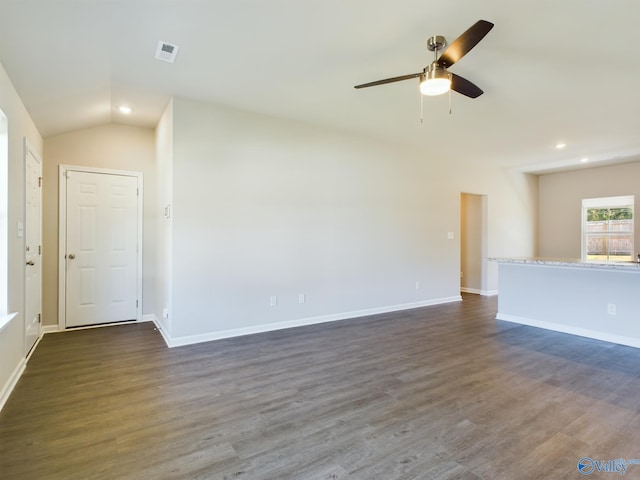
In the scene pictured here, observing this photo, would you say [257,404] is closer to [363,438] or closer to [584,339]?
[363,438]

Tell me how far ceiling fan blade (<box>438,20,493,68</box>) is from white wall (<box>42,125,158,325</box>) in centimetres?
412

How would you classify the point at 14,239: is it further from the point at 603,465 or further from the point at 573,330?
the point at 573,330

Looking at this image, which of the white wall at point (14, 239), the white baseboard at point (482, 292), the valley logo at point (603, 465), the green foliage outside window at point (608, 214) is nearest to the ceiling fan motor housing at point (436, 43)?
the valley logo at point (603, 465)

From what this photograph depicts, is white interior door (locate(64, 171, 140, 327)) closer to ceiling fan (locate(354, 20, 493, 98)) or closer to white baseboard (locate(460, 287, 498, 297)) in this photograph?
ceiling fan (locate(354, 20, 493, 98))

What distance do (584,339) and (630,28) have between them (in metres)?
3.32

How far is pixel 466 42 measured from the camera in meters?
2.11

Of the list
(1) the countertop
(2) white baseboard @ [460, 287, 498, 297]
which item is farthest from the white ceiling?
(2) white baseboard @ [460, 287, 498, 297]

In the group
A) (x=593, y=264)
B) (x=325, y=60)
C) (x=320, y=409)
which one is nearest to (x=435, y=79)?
(x=325, y=60)

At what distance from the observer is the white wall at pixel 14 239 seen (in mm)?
2533

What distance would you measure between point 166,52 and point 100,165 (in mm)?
2521

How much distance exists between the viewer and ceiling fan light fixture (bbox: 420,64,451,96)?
93.7 inches

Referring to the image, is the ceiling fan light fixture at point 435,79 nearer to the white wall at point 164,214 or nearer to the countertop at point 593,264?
the white wall at point 164,214

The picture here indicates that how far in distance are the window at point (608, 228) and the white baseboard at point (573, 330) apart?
367 cm

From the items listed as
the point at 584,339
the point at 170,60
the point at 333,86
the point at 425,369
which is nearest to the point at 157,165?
the point at 170,60
